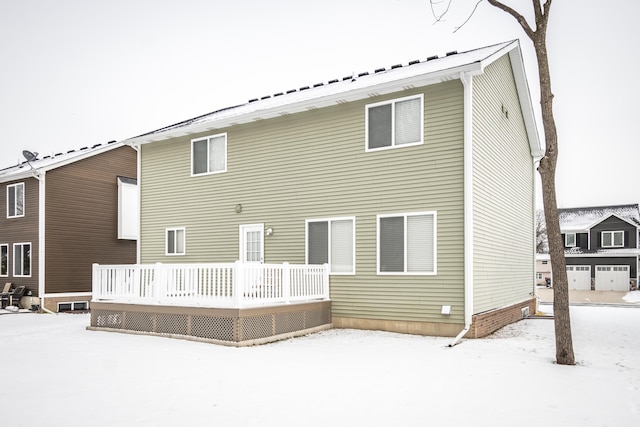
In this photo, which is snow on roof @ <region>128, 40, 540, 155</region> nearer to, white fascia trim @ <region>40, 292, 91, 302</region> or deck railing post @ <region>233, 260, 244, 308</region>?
deck railing post @ <region>233, 260, 244, 308</region>

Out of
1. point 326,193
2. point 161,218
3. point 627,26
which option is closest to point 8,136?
point 161,218

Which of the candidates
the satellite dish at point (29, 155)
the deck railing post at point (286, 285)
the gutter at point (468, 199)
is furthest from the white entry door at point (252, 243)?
the satellite dish at point (29, 155)

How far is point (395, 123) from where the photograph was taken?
1159cm

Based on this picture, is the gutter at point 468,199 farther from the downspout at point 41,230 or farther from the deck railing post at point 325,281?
the downspout at point 41,230

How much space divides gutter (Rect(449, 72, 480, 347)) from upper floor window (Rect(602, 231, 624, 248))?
35.7 metres

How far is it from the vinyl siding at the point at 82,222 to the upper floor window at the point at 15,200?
6.29 feet

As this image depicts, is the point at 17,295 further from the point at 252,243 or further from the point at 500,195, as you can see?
the point at 500,195

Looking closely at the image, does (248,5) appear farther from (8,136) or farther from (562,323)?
(562,323)

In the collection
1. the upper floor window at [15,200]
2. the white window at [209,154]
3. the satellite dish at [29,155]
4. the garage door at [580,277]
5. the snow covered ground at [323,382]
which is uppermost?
the satellite dish at [29,155]

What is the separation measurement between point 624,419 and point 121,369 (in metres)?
6.49

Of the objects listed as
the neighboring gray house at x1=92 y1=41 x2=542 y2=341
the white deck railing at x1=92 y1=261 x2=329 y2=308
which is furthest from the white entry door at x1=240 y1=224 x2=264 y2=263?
the white deck railing at x1=92 y1=261 x2=329 y2=308

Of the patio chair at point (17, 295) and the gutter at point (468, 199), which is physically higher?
the gutter at point (468, 199)

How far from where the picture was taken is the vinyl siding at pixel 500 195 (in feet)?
36.5

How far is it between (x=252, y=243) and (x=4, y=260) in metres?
12.0
